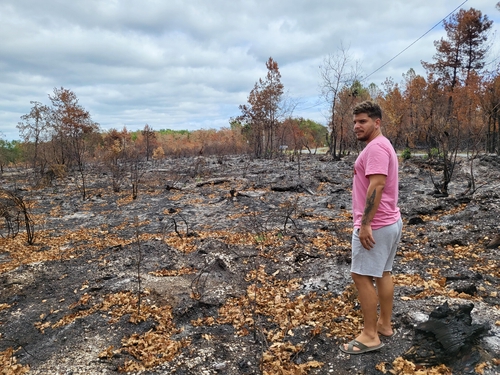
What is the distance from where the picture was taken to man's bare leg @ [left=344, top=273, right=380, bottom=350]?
96.0 inches

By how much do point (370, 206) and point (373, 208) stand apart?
23 mm

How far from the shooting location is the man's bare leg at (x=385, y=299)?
2.54 meters

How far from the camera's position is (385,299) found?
2.59 meters

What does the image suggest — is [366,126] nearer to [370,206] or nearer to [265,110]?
[370,206]

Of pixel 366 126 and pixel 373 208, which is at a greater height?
pixel 366 126

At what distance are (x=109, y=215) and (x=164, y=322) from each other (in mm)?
7094

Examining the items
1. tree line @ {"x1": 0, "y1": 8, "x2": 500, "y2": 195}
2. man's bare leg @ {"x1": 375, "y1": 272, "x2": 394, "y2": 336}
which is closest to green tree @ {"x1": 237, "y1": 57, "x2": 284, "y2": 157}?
tree line @ {"x1": 0, "y1": 8, "x2": 500, "y2": 195}

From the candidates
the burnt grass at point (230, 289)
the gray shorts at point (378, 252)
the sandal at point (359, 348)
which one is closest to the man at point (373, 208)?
the gray shorts at point (378, 252)

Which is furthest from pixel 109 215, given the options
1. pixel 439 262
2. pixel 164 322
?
pixel 439 262

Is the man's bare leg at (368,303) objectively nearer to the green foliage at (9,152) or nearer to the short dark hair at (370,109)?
the short dark hair at (370,109)

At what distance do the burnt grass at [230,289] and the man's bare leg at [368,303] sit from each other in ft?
0.44

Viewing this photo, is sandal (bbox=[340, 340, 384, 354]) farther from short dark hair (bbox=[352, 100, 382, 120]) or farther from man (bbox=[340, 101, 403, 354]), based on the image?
short dark hair (bbox=[352, 100, 382, 120])

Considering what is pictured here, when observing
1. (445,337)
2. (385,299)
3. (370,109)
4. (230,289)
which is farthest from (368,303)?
(230,289)

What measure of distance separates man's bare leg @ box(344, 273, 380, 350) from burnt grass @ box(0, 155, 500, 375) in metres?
0.13
